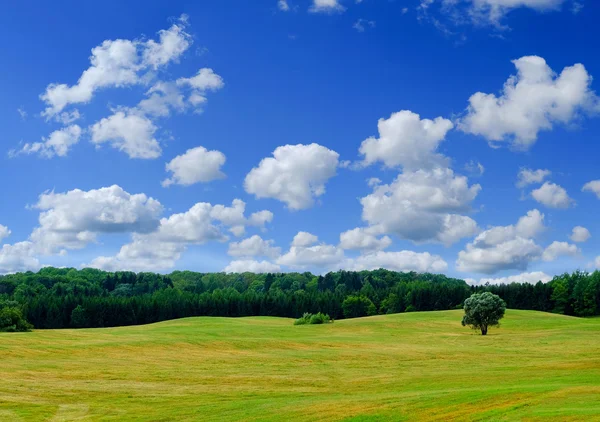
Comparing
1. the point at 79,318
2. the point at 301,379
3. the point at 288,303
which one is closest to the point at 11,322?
the point at 79,318

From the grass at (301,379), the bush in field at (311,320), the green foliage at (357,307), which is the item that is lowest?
the grass at (301,379)

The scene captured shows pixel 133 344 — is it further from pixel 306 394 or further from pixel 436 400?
pixel 436 400

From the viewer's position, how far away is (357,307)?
609 feet

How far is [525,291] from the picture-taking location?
614 ft

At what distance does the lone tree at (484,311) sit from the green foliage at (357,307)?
85.4 metres

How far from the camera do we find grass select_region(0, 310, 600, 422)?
30.3 m

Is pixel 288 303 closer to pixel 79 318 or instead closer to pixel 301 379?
pixel 79 318

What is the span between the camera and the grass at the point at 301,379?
3034 cm

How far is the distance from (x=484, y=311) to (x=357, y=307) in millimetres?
88865

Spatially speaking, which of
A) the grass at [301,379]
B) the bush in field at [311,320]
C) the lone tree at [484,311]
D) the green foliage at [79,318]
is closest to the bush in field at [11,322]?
the grass at [301,379]

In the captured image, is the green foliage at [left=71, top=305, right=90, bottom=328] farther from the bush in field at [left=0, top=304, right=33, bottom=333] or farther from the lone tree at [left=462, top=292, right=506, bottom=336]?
the lone tree at [left=462, top=292, right=506, bottom=336]

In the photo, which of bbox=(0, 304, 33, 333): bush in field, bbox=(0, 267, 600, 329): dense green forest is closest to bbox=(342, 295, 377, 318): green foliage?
bbox=(0, 267, 600, 329): dense green forest

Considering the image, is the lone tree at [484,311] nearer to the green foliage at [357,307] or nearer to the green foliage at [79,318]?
the green foliage at [357,307]

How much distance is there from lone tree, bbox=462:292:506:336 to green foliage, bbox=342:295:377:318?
3361 inches
